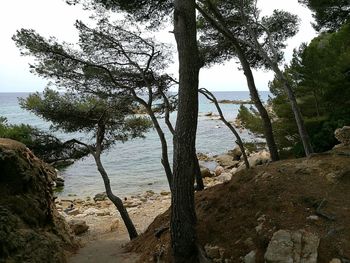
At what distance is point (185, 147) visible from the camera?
17.3 feet

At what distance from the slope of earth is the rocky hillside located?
192 centimetres

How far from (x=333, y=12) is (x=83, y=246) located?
33.4ft

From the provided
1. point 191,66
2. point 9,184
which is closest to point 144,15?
point 191,66

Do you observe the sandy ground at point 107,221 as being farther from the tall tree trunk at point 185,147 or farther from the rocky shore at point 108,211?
the tall tree trunk at point 185,147

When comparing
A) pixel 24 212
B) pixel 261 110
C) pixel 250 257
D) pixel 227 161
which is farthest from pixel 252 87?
pixel 227 161

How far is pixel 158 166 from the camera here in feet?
75.4

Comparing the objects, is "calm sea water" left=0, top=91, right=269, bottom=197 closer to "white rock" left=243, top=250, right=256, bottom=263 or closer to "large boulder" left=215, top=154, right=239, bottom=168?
"large boulder" left=215, top=154, right=239, bottom=168

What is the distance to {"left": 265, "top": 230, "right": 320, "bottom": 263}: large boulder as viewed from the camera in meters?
4.32

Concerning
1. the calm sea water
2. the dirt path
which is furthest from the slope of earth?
the calm sea water

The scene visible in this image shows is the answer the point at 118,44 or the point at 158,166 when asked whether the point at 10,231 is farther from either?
the point at 158,166

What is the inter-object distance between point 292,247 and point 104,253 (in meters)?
5.11

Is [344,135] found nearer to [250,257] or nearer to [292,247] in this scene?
[292,247]

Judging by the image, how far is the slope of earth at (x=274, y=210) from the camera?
15.4 ft

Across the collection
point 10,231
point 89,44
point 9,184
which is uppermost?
point 89,44
